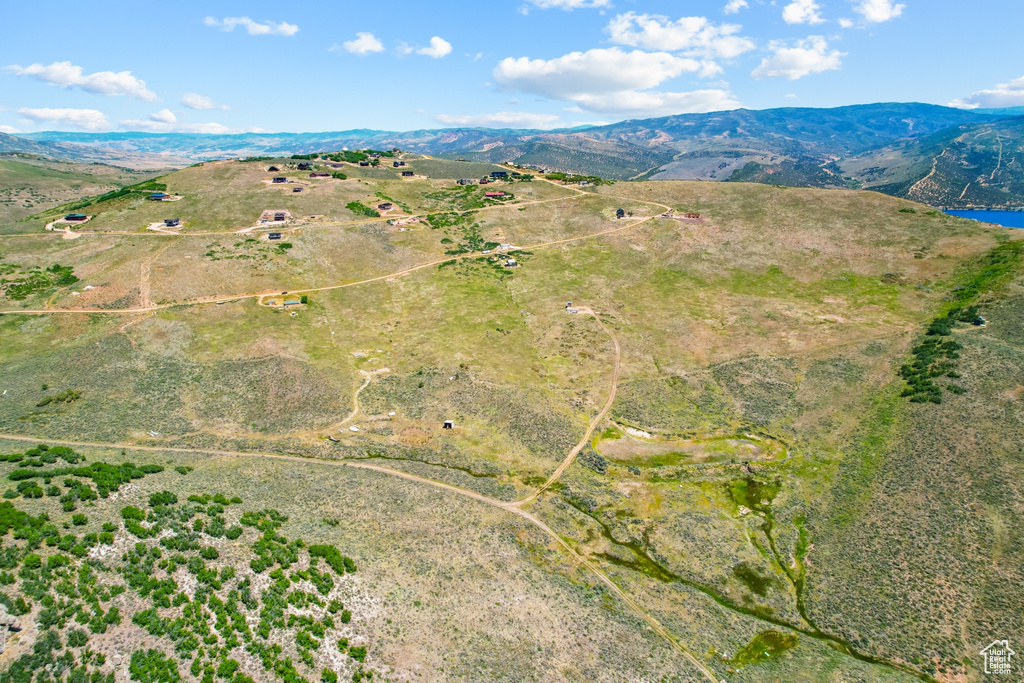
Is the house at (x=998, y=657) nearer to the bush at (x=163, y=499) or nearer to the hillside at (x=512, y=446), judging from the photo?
the hillside at (x=512, y=446)

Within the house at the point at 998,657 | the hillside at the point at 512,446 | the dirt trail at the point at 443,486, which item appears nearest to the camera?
the hillside at the point at 512,446

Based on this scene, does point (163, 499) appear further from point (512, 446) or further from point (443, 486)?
point (512, 446)

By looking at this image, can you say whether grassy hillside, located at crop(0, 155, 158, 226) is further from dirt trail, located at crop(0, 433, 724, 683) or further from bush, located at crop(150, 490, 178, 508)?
bush, located at crop(150, 490, 178, 508)

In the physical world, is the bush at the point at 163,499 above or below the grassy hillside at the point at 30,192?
below

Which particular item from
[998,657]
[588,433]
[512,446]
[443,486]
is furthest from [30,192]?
[998,657]

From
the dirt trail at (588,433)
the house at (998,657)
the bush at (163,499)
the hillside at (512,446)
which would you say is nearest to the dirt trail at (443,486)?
the hillside at (512,446)

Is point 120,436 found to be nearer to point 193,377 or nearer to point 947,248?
point 193,377
